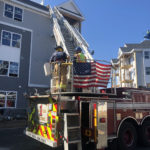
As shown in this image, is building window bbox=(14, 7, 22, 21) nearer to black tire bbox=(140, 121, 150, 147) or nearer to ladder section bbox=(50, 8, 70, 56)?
ladder section bbox=(50, 8, 70, 56)

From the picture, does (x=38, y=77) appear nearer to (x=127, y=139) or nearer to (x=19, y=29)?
(x=19, y=29)

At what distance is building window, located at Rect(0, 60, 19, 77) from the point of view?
13.6m

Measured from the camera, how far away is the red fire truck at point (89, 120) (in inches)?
180

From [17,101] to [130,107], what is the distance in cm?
1044

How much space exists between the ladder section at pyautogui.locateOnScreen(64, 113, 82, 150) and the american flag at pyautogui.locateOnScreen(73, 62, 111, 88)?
1.19 metres

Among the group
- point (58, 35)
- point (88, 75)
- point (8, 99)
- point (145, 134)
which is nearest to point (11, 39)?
point (58, 35)

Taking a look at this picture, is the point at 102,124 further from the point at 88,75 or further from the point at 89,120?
the point at 88,75

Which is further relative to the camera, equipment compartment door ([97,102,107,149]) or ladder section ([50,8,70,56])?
ladder section ([50,8,70,56])

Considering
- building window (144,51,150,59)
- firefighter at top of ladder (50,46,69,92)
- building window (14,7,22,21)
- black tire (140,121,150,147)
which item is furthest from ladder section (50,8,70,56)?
building window (144,51,150,59)

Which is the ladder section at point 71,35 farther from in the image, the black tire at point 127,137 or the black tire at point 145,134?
the black tire at point 127,137

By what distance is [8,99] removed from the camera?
13414 mm

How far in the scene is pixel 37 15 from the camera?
16.3 metres

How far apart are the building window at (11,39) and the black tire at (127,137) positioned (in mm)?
11934

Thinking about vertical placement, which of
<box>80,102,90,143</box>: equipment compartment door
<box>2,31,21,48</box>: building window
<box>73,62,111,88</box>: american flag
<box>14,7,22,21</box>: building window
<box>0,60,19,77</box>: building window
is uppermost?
<box>14,7,22,21</box>: building window
